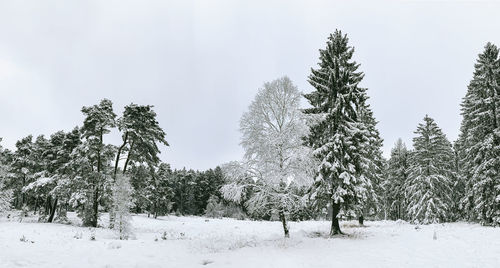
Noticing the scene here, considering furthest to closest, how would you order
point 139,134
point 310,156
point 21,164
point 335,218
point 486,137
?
point 21,164 → point 139,134 → point 486,137 → point 335,218 → point 310,156

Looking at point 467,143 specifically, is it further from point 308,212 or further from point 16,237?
point 16,237

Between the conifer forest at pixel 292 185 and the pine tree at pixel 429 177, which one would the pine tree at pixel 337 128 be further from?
the pine tree at pixel 429 177

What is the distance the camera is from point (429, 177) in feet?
110

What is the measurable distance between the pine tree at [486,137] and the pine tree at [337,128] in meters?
10.9

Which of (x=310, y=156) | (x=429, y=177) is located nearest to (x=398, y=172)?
(x=429, y=177)

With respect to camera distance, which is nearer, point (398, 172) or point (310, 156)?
point (310, 156)

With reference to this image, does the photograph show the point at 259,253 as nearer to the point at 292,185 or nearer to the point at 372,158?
the point at 292,185

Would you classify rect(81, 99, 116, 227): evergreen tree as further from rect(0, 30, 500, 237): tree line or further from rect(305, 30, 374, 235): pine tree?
rect(305, 30, 374, 235): pine tree

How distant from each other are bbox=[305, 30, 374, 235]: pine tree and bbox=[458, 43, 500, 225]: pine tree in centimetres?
1092

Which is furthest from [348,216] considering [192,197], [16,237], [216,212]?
[192,197]

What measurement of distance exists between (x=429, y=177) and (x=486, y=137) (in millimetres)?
9356

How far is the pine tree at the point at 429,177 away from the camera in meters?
33.0

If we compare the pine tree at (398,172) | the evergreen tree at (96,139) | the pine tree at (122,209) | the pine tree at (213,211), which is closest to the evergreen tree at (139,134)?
the evergreen tree at (96,139)

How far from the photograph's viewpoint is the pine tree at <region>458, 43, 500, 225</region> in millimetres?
24328
